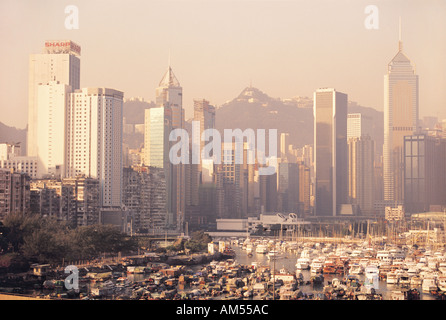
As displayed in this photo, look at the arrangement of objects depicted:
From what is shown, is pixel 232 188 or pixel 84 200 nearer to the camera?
pixel 84 200

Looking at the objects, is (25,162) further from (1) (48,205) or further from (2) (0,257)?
(2) (0,257)

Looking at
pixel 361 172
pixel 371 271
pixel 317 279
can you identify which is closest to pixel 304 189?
pixel 361 172

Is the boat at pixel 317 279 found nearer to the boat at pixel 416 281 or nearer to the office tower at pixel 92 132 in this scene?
the boat at pixel 416 281

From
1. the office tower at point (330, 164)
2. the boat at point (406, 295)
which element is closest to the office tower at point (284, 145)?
the office tower at point (330, 164)

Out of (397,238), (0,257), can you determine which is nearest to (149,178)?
(397,238)

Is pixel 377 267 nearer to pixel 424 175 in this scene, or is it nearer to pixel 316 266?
pixel 316 266
